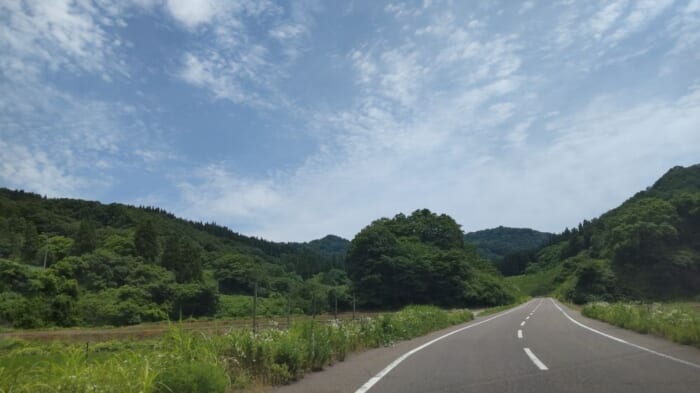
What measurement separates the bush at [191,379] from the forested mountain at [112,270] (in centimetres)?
4829

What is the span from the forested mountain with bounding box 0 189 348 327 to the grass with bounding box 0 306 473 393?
45.4 m

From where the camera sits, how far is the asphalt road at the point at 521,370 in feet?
20.5

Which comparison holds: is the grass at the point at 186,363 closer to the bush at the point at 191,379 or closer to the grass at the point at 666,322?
the bush at the point at 191,379

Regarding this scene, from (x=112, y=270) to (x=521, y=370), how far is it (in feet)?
249

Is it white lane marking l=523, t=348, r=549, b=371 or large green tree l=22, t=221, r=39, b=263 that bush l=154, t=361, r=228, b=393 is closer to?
white lane marking l=523, t=348, r=549, b=371

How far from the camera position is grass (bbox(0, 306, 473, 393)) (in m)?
4.57

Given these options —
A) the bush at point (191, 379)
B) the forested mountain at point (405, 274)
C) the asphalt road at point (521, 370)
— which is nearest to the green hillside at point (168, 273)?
the forested mountain at point (405, 274)

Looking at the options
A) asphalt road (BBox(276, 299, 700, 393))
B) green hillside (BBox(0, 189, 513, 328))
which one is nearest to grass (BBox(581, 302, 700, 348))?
asphalt road (BBox(276, 299, 700, 393))

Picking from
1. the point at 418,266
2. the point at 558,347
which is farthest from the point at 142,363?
the point at 418,266

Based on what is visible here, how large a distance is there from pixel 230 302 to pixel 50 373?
73044 millimetres

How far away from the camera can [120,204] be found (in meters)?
116

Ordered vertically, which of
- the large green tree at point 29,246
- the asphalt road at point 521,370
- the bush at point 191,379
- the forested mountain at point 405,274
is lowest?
the asphalt road at point 521,370

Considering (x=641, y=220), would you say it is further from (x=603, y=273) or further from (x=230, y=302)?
(x=230, y=302)

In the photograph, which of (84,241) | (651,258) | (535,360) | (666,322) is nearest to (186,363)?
(535,360)
